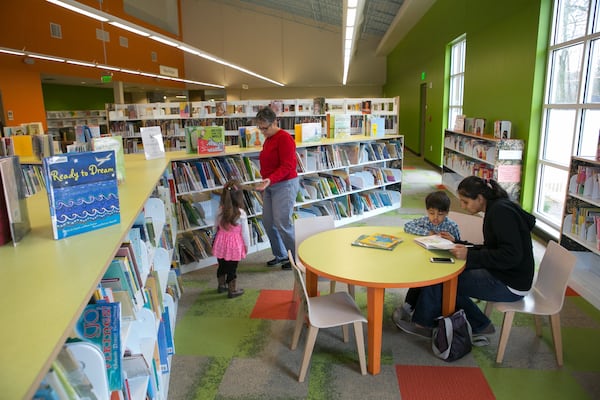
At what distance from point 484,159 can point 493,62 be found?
72.7 inches

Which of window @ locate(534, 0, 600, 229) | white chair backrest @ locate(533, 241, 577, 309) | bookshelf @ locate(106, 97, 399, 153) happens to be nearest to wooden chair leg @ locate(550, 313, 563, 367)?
white chair backrest @ locate(533, 241, 577, 309)

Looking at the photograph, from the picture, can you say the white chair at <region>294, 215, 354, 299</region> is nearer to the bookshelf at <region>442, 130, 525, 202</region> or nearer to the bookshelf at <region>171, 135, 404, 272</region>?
the bookshelf at <region>171, 135, 404, 272</region>

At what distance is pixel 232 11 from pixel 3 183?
1800cm

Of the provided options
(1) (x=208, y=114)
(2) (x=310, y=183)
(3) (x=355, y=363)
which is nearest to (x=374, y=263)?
(3) (x=355, y=363)

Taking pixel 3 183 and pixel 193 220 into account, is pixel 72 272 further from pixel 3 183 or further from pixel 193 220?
pixel 193 220

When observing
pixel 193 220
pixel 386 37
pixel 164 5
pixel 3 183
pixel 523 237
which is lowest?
pixel 193 220

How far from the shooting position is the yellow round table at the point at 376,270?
252 centimetres

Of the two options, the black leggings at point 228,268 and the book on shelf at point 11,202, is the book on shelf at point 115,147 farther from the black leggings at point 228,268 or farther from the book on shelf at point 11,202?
the black leggings at point 228,268

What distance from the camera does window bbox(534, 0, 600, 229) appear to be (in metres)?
4.83

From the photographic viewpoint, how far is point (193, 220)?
4.49 metres

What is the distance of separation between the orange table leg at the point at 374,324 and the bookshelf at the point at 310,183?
2.44 metres

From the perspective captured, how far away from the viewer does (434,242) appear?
9.81 ft

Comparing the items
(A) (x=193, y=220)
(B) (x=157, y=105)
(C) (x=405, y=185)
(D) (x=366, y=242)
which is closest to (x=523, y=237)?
(D) (x=366, y=242)

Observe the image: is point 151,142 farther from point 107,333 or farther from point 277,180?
point 107,333
